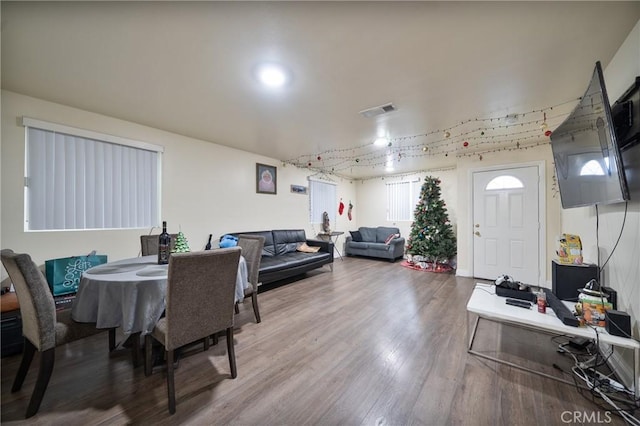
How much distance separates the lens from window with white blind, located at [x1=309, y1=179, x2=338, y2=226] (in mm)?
5949

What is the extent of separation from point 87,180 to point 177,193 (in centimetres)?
98

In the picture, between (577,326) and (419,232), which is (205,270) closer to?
(577,326)

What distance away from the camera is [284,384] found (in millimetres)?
1655

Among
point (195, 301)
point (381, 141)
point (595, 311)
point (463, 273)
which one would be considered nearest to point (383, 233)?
point (463, 273)

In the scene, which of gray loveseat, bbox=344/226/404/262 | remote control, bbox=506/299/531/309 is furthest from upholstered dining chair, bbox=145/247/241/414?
gray loveseat, bbox=344/226/404/262

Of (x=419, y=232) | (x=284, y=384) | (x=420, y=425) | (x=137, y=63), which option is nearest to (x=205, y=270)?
(x=284, y=384)

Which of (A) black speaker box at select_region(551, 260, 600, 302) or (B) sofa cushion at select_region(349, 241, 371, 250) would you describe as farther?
(B) sofa cushion at select_region(349, 241, 371, 250)

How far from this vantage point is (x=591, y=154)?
171cm

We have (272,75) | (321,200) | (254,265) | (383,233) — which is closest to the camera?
(272,75)

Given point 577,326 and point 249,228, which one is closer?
point 577,326

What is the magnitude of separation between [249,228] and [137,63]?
10.0 ft

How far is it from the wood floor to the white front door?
6.90ft

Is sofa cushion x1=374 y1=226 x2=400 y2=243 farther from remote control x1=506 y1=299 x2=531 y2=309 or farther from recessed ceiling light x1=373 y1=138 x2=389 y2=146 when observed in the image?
remote control x1=506 y1=299 x2=531 y2=309

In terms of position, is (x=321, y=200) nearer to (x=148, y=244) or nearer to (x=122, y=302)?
(x=148, y=244)
